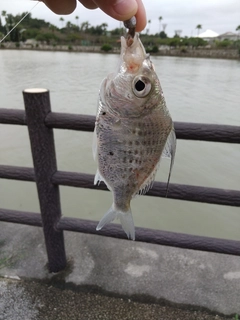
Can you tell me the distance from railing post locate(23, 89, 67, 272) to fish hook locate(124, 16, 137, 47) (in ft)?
3.63

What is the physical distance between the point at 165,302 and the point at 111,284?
Result: 1.42ft

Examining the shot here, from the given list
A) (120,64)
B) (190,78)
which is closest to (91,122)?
(120,64)

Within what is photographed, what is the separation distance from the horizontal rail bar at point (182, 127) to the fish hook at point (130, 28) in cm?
94

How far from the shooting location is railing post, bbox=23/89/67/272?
6.04ft

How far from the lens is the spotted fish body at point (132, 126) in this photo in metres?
0.90

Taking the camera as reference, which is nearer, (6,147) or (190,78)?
(6,147)

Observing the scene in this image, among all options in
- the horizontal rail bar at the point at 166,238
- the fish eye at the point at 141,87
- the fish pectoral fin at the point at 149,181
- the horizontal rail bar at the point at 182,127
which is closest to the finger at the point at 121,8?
the fish eye at the point at 141,87

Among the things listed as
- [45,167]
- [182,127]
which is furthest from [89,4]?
[45,167]

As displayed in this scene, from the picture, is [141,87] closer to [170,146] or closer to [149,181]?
[170,146]

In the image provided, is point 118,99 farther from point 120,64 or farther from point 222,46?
point 222,46

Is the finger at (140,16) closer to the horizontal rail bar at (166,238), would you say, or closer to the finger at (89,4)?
the finger at (89,4)

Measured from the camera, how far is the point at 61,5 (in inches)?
43.6

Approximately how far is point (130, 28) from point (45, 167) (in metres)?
1.37

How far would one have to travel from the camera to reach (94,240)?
2729 millimetres
